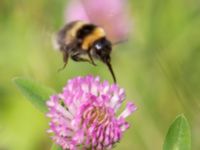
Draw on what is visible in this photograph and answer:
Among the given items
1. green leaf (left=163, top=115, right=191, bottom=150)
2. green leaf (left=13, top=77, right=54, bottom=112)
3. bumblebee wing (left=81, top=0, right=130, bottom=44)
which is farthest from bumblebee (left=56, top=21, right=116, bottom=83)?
bumblebee wing (left=81, top=0, right=130, bottom=44)

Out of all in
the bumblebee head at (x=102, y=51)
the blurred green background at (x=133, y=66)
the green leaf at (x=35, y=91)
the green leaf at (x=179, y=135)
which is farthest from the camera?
the blurred green background at (x=133, y=66)

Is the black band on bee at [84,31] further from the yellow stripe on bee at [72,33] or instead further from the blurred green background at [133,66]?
the blurred green background at [133,66]

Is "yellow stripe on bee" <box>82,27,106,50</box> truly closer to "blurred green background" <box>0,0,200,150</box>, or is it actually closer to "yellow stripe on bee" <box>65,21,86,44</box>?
"yellow stripe on bee" <box>65,21,86,44</box>

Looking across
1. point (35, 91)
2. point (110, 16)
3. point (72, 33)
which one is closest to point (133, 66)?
point (110, 16)

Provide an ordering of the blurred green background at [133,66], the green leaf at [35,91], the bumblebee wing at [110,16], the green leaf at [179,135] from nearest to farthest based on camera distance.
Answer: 1. the green leaf at [179,135]
2. the green leaf at [35,91]
3. the blurred green background at [133,66]
4. the bumblebee wing at [110,16]

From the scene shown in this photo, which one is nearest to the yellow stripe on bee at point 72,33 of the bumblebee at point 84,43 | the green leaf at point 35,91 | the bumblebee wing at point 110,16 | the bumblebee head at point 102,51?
the bumblebee at point 84,43

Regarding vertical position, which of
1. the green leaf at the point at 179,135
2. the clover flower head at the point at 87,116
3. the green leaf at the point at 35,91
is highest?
the green leaf at the point at 35,91

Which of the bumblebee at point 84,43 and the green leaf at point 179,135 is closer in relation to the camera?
the green leaf at point 179,135
